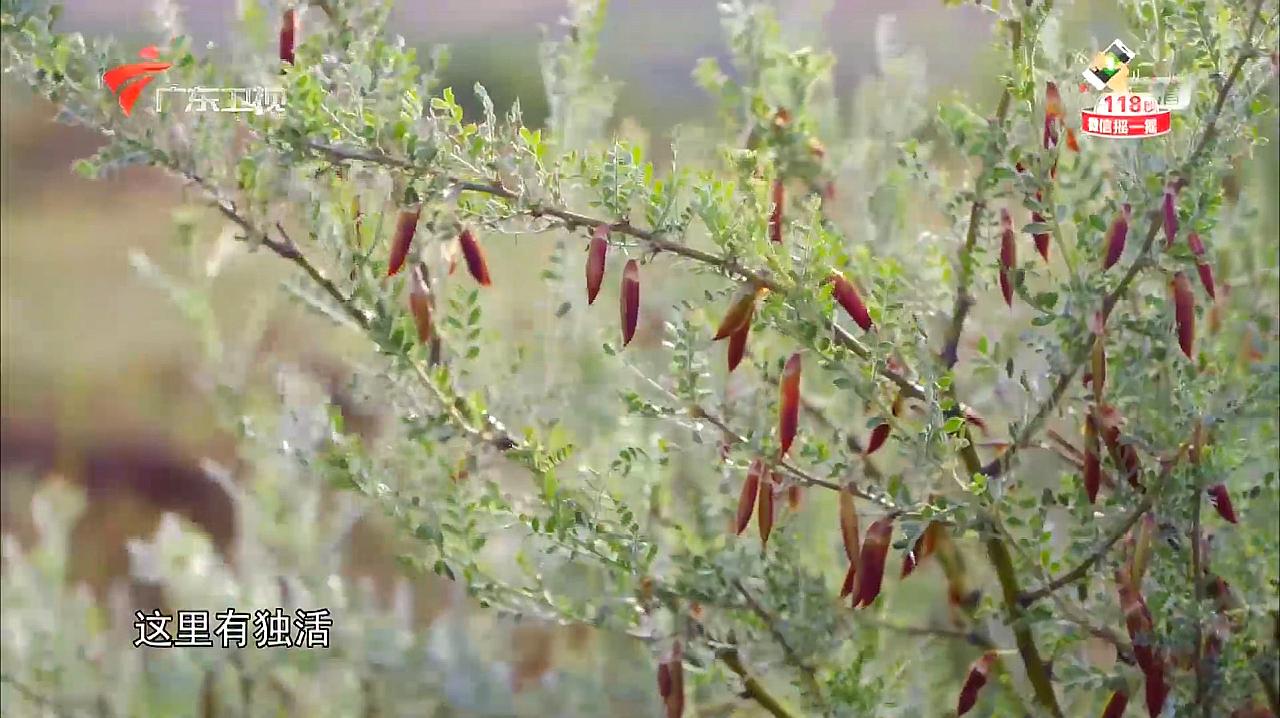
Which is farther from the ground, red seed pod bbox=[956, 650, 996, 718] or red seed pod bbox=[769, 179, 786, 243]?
red seed pod bbox=[769, 179, 786, 243]

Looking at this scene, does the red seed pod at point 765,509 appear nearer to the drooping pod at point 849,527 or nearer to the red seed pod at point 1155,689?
the drooping pod at point 849,527

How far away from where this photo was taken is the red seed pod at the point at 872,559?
440 millimetres

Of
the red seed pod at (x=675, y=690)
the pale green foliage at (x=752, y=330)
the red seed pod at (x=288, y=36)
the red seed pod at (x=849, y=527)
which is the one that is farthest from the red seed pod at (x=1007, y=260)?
the red seed pod at (x=288, y=36)

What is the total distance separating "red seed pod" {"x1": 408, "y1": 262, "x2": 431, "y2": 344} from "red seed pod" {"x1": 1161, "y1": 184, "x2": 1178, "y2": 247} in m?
0.31

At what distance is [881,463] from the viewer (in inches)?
31.6

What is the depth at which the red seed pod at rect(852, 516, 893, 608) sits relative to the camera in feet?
1.44

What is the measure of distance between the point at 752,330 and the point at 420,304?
0.16m

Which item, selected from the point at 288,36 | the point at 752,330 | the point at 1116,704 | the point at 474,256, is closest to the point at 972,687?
the point at 1116,704

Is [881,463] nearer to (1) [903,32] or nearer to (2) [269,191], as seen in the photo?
(1) [903,32]

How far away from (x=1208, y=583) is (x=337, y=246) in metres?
0.45

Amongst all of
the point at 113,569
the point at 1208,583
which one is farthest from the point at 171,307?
the point at 1208,583

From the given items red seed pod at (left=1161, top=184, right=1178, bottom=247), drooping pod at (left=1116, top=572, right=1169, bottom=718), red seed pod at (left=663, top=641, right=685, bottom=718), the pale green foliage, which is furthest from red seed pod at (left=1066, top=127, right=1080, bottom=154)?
red seed pod at (left=663, top=641, right=685, bottom=718)

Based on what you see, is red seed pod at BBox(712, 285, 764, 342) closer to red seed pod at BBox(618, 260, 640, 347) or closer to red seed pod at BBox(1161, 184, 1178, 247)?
red seed pod at BBox(618, 260, 640, 347)

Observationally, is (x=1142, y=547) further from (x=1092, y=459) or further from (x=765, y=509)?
(x=765, y=509)
